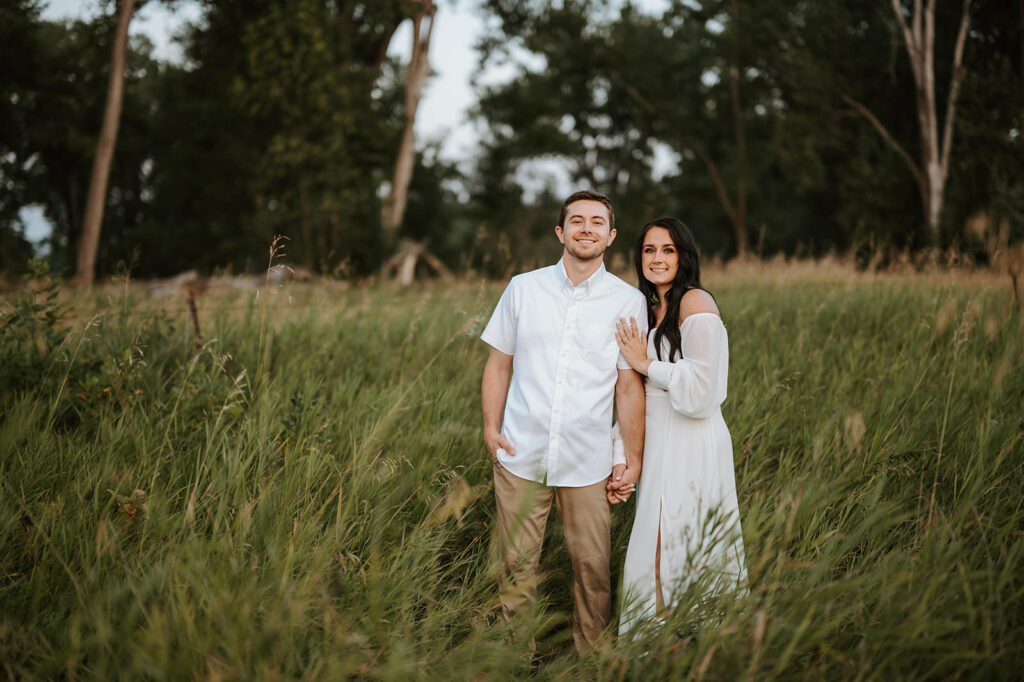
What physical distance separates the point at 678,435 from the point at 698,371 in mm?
281

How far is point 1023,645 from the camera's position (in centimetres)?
174

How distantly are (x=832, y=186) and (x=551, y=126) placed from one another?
35.9 feet

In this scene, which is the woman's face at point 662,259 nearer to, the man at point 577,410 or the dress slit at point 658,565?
the man at point 577,410

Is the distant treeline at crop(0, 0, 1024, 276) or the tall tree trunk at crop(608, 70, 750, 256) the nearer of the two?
the distant treeline at crop(0, 0, 1024, 276)

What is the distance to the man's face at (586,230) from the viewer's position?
2.62 metres

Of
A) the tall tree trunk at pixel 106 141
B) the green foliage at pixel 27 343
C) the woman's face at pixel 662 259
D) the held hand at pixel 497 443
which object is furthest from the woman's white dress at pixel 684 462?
the tall tree trunk at pixel 106 141

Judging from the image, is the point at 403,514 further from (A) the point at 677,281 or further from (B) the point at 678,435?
(A) the point at 677,281

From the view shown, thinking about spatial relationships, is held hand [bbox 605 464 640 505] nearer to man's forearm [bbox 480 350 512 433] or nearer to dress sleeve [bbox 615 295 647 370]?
dress sleeve [bbox 615 295 647 370]

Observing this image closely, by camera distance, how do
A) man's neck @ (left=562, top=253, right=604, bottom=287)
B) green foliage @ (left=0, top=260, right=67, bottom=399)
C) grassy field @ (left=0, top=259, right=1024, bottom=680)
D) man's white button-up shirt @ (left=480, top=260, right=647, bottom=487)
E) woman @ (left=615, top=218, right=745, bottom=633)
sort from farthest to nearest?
green foliage @ (left=0, top=260, right=67, bottom=399) < man's neck @ (left=562, top=253, right=604, bottom=287) < man's white button-up shirt @ (left=480, top=260, right=647, bottom=487) < woman @ (left=615, top=218, right=745, bottom=633) < grassy field @ (left=0, top=259, right=1024, bottom=680)

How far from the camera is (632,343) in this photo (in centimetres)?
260

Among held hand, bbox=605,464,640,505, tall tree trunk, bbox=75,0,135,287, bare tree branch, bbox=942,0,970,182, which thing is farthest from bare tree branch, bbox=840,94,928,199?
tall tree trunk, bbox=75,0,135,287

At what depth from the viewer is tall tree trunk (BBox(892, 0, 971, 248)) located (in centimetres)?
1394

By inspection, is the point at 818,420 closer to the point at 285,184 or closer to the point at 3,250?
the point at 285,184

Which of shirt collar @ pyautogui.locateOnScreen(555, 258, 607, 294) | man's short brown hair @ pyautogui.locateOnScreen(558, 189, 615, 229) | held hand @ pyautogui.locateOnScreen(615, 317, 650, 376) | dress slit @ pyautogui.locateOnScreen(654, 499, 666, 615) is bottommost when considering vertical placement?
dress slit @ pyautogui.locateOnScreen(654, 499, 666, 615)
